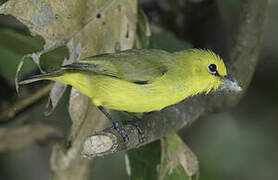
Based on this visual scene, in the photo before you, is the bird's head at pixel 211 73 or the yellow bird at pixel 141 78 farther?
the bird's head at pixel 211 73

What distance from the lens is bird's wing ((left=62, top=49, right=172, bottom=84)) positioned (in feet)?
7.85

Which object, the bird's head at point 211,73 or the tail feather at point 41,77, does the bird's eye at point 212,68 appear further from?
the tail feather at point 41,77

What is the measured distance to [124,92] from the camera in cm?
238

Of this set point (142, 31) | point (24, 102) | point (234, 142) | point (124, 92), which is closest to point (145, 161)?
point (124, 92)

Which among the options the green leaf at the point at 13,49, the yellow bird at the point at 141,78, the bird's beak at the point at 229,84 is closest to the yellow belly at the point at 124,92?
the yellow bird at the point at 141,78

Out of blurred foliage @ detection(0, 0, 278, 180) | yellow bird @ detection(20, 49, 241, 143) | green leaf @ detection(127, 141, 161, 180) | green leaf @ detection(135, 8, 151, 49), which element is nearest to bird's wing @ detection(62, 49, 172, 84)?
yellow bird @ detection(20, 49, 241, 143)

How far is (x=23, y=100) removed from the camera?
3322 mm

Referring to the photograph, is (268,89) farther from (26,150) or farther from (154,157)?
(26,150)

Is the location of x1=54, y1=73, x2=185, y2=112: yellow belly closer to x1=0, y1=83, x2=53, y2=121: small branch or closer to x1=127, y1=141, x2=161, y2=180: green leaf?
x1=127, y1=141, x2=161, y2=180: green leaf

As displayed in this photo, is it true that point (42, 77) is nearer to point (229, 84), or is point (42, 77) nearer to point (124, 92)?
point (124, 92)

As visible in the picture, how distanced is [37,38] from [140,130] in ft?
2.29

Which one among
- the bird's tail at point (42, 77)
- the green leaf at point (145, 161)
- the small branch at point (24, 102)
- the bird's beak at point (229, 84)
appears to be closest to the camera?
the bird's tail at point (42, 77)

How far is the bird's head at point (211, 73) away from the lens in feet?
8.51

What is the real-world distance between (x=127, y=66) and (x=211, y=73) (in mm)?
457
